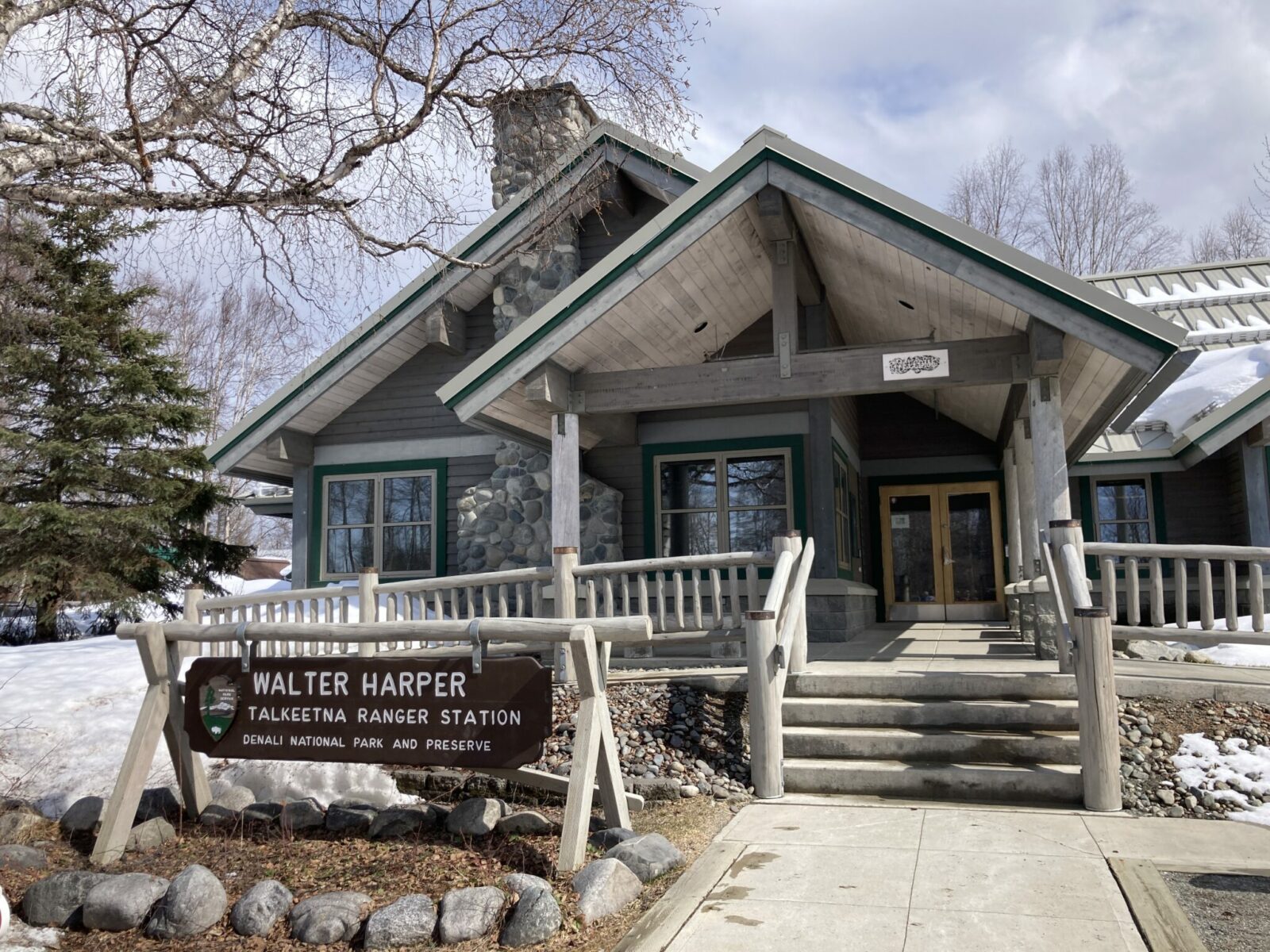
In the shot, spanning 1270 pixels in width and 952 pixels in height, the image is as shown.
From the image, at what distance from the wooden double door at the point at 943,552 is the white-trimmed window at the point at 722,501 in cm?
359

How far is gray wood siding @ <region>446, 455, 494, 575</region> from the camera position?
44.8 feet

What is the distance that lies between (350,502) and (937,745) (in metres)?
9.85

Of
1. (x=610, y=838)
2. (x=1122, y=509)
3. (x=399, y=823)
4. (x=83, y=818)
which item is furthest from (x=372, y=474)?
(x=1122, y=509)

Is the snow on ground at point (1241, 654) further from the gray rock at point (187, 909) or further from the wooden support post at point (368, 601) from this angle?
the gray rock at point (187, 909)

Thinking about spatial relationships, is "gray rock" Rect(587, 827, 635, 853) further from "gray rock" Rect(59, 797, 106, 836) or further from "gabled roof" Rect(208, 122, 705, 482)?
"gabled roof" Rect(208, 122, 705, 482)

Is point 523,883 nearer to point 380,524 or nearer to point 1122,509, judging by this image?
point 380,524

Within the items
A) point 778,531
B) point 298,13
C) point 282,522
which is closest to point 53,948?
point 298,13

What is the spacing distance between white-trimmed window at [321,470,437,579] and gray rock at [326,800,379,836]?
7.82 meters

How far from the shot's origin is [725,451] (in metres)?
12.4

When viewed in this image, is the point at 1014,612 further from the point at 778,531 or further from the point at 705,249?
the point at 705,249

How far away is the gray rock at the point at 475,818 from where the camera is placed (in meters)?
5.49

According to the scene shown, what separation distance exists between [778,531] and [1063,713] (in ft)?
18.7

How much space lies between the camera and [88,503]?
47.5ft

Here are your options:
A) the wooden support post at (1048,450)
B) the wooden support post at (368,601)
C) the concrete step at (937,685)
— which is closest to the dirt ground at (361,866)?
the concrete step at (937,685)
